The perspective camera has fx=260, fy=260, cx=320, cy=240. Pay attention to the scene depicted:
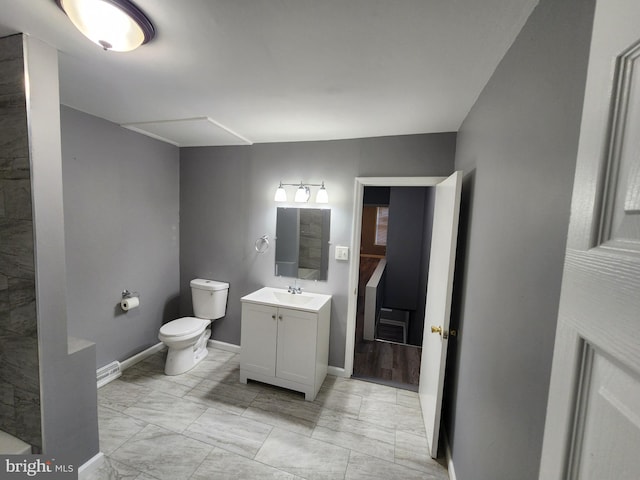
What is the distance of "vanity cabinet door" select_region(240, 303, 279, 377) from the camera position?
2.34m

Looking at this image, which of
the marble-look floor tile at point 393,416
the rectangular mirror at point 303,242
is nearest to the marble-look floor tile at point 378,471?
the marble-look floor tile at point 393,416

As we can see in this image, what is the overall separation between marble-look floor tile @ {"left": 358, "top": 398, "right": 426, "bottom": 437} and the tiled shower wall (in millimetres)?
2060

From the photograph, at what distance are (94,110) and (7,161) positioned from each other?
98 cm

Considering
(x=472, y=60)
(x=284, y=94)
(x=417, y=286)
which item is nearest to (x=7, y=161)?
(x=284, y=94)

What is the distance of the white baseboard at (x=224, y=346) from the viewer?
2980 mm

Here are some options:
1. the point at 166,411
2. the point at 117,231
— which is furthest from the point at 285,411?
the point at 117,231

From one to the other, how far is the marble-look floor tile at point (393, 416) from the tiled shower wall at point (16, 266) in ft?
6.76

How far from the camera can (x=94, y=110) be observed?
6.77 ft

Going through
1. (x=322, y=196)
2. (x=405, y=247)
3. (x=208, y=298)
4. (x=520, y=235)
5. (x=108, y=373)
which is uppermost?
(x=322, y=196)

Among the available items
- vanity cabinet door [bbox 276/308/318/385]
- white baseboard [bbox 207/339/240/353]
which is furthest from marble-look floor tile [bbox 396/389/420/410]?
white baseboard [bbox 207/339/240/353]

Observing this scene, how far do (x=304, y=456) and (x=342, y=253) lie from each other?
5.15 ft

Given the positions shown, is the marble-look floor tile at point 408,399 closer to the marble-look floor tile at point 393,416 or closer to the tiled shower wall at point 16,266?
the marble-look floor tile at point 393,416

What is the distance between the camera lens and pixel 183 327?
2559mm

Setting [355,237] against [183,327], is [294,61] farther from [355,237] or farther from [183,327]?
[183,327]
